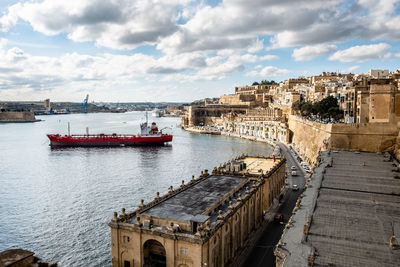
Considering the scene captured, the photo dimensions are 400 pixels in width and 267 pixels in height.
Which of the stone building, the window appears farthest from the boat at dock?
the window

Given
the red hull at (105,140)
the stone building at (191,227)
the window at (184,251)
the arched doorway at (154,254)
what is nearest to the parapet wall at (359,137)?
the stone building at (191,227)

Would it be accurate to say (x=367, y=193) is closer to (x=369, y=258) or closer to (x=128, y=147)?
(x=369, y=258)

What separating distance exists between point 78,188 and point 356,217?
1604 inches

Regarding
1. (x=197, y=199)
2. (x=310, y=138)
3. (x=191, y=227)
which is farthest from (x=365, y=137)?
(x=191, y=227)

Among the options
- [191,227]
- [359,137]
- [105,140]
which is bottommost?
[105,140]

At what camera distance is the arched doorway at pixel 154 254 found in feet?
68.3

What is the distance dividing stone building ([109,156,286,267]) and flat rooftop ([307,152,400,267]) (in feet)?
20.3

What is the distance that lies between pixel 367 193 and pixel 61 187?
4289 cm

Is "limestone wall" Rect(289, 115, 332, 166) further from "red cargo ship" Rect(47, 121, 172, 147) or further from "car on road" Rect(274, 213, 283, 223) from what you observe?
"red cargo ship" Rect(47, 121, 172, 147)

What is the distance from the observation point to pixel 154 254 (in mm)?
21156

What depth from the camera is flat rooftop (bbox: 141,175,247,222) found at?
21.7 m

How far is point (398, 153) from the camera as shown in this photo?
40000 millimetres

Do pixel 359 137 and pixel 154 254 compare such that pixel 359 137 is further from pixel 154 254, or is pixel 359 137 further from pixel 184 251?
pixel 154 254

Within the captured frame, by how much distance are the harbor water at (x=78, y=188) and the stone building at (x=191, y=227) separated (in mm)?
7068
